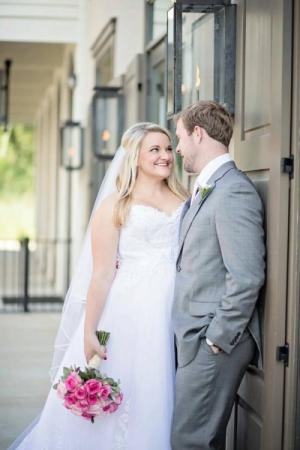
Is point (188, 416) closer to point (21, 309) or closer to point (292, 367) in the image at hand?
point (292, 367)

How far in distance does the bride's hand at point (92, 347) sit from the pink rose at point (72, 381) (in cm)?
23

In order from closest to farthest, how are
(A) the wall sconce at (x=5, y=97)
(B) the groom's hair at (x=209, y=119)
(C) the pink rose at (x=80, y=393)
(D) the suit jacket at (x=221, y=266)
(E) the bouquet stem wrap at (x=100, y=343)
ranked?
(D) the suit jacket at (x=221, y=266), (B) the groom's hair at (x=209, y=119), (C) the pink rose at (x=80, y=393), (E) the bouquet stem wrap at (x=100, y=343), (A) the wall sconce at (x=5, y=97)

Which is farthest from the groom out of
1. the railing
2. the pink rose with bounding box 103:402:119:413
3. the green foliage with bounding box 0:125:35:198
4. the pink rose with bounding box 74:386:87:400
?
the green foliage with bounding box 0:125:35:198

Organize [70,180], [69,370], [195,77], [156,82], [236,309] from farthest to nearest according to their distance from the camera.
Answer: [70,180] < [156,82] < [195,77] < [69,370] < [236,309]

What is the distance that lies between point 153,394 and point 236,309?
36.2 inches

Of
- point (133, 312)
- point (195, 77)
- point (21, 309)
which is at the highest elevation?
point (195, 77)

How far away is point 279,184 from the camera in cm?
398

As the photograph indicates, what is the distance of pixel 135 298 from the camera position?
4617 millimetres

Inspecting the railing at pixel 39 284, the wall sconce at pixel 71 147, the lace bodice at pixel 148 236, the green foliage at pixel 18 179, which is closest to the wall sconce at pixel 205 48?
the lace bodice at pixel 148 236

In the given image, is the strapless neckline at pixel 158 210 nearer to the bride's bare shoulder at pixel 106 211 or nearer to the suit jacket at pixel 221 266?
the bride's bare shoulder at pixel 106 211

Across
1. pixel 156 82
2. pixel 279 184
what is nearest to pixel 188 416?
pixel 279 184

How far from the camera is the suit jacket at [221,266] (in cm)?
389

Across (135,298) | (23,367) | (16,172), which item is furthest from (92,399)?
(16,172)

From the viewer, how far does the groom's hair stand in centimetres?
413
